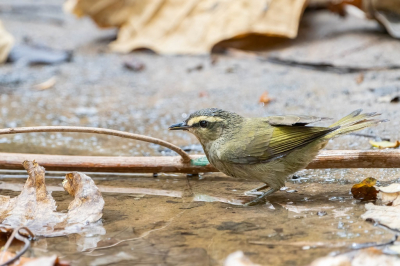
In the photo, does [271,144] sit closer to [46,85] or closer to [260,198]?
[260,198]

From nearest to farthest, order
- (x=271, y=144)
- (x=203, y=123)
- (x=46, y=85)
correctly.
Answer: (x=271, y=144), (x=203, y=123), (x=46, y=85)

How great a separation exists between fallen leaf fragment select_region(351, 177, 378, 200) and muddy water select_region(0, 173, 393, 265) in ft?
0.20

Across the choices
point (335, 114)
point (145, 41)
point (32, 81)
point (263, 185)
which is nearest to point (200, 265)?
point (263, 185)

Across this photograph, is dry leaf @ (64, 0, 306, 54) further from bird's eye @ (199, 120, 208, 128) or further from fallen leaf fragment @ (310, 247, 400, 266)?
fallen leaf fragment @ (310, 247, 400, 266)

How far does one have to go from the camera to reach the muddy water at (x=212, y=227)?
2639mm

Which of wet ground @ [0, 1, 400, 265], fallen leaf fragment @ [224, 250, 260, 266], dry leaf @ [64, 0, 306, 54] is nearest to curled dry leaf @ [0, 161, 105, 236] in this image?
wet ground @ [0, 1, 400, 265]

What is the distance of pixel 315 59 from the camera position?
7.25m

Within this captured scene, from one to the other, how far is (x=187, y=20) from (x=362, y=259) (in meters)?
6.35

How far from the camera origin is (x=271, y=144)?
371 centimetres

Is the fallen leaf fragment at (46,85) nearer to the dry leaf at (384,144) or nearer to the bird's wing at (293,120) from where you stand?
the bird's wing at (293,120)

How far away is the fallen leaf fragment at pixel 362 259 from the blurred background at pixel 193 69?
7.05 feet

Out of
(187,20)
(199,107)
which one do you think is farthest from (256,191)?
(187,20)

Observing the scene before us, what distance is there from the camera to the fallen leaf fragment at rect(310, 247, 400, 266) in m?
2.38

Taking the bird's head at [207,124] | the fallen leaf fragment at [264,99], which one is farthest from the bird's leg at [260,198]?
the fallen leaf fragment at [264,99]
